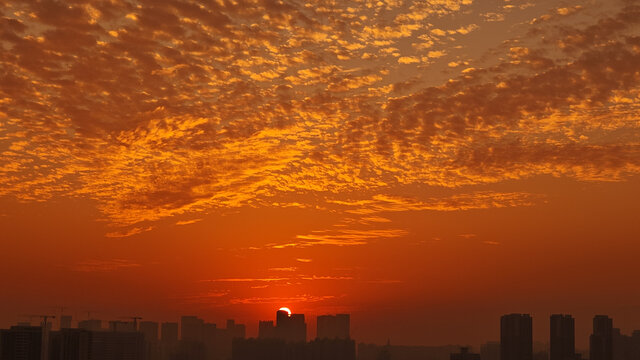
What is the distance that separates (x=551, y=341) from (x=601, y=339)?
14.0 meters

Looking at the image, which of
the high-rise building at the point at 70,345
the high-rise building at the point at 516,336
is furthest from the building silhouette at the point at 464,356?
the high-rise building at the point at 70,345

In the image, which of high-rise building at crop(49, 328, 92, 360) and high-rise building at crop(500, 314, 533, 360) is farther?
high-rise building at crop(500, 314, 533, 360)

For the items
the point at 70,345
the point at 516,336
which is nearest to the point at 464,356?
the point at 516,336

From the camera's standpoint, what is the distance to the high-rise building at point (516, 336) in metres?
166

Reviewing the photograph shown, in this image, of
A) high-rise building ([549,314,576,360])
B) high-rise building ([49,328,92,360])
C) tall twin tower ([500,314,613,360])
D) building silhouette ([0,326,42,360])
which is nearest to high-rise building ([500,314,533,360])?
tall twin tower ([500,314,613,360])

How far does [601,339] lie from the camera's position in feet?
575

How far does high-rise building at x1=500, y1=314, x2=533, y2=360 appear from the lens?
166 meters

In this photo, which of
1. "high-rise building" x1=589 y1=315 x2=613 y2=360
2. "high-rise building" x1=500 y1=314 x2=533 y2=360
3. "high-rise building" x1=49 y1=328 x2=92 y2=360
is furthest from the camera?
"high-rise building" x1=589 y1=315 x2=613 y2=360

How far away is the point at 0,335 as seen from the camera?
156 meters

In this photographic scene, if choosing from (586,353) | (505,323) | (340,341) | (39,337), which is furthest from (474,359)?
(39,337)

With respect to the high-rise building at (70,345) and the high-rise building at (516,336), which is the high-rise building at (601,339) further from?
the high-rise building at (70,345)

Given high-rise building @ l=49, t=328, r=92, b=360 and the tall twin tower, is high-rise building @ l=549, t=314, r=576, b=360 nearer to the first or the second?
the tall twin tower

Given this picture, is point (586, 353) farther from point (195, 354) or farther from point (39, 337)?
point (39, 337)

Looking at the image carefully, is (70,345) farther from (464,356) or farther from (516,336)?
(516,336)
